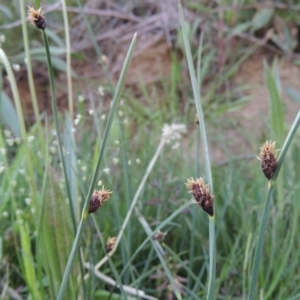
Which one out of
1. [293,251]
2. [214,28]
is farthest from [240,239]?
[214,28]

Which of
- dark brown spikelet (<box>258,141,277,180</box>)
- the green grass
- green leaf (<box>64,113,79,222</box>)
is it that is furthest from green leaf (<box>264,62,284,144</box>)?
dark brown spikelet (<box>258,141,277,180</box>)

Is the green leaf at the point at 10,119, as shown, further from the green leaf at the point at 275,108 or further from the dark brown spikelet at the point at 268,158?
the dark brown spikelet at the point at 268,158

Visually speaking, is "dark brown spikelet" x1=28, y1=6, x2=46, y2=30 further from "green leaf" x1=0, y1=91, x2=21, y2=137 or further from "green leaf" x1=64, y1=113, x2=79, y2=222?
"green leaf" x1=0, y1=91, x2=21, y2=137

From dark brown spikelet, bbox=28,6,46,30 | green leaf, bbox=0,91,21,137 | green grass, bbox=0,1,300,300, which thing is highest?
green leaf, bbox=0,91,21,137

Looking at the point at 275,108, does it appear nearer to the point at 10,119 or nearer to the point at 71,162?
the point at 71,162

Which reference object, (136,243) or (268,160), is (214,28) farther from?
(268,160)

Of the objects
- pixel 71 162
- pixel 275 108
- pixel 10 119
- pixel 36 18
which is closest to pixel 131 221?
pixel 71 162

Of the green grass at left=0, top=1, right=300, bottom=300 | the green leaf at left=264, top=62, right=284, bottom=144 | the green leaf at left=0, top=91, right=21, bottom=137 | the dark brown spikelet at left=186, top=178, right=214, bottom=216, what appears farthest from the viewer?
the green leaf at left=0, top=91, right=21, bottom=137

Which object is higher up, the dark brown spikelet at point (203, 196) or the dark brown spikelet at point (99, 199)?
the dark brown spikelet at point (99, 199)

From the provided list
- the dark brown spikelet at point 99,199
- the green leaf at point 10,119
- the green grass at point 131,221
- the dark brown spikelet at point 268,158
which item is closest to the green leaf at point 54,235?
the green grass at point 131,221
